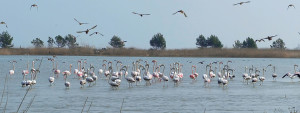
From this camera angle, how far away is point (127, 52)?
215ft

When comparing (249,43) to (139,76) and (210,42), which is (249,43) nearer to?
(210,42)

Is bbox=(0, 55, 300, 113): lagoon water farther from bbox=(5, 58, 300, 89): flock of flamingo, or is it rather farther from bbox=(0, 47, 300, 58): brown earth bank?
bbox=(0, 47, 300, 58): brown earth bank

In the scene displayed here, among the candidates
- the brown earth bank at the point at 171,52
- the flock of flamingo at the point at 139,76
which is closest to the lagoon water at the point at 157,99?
the flock of flamingo at the point at 139,76

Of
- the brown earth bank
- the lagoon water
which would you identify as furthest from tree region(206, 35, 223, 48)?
the lagoon water

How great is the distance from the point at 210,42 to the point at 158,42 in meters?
8.39

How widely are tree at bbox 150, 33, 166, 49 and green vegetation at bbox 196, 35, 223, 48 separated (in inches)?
248

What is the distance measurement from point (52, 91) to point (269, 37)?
45.5 feet

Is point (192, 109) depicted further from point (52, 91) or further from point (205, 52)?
point (205, 52)

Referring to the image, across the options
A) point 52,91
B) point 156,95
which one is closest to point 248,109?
point 156,95

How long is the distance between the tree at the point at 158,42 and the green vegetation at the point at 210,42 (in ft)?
20.7

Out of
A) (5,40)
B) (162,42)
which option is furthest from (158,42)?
(5,40)

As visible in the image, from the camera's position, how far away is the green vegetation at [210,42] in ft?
301

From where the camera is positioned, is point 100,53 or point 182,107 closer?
point 182,107

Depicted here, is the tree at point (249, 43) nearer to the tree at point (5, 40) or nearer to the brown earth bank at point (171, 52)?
the brown earth bank at point (171, 52)
